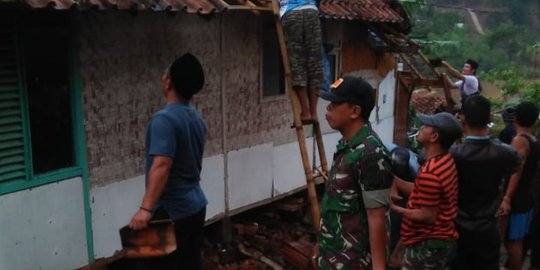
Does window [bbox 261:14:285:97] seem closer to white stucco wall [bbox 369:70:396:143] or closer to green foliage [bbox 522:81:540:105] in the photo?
white stucco wall [bbox 369:70:396:143]

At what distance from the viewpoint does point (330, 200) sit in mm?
2932

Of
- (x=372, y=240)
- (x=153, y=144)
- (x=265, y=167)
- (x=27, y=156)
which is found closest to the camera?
(x=372, y=240)

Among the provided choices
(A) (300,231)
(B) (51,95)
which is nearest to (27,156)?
(B) (51,95)

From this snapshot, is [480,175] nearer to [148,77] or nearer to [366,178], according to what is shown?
[366,178]

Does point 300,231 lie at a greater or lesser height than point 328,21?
lesser

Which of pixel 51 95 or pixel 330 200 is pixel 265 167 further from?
pixel 330 200

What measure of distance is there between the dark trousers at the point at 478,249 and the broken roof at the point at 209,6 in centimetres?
259

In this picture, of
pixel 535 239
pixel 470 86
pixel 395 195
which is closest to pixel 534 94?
pixel 470 86

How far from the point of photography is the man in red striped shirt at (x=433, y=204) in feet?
11.3

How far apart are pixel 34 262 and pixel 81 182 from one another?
2.36ft

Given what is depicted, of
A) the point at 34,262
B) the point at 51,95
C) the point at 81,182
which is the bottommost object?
the point at 34,262

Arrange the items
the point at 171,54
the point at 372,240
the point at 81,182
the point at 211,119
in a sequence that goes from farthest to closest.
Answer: the point at 211,119
the point at 171,54
the point at 81,182
the point at 372,240

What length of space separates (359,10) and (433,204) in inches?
160

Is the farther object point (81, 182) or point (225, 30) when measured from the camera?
point (225, 30)
